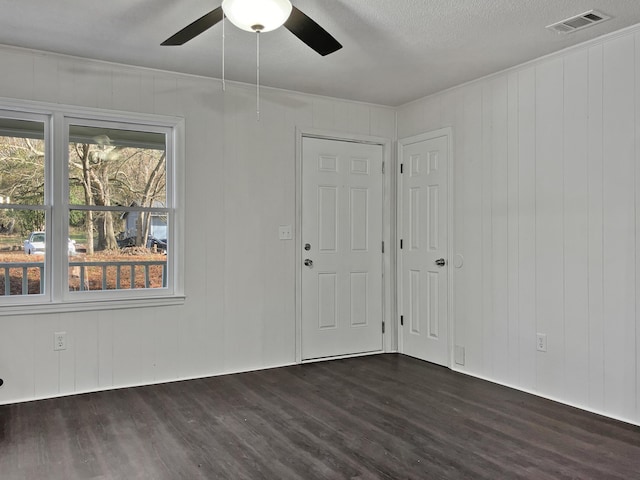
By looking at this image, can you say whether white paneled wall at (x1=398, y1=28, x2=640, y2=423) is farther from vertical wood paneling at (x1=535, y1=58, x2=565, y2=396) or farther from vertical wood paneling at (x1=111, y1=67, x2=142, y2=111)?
vertical wood paneling at (x1=111, y1=67, x2=142, y2=111)

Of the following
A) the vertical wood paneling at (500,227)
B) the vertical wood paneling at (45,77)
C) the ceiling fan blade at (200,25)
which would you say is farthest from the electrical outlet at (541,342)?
the vertical wood paneling at (45,77)

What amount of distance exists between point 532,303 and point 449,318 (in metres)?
0.84

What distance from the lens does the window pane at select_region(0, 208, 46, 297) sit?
3.63 metres

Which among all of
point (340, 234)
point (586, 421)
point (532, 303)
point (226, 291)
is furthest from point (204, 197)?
point (586, 421)

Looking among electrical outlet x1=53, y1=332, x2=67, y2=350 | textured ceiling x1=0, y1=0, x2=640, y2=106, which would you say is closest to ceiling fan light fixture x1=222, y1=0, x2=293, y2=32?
textured ceiling x1=0, y1=0, x2=640, y2=106

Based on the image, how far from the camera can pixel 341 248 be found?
4895 millimetres

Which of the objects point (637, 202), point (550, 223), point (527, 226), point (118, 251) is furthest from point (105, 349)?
point (637, 202)

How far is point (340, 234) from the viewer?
4891 millimetres

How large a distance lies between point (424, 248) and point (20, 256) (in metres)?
3.21

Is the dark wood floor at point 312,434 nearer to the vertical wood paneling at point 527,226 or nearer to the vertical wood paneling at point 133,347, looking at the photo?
the vertical wood paneling at point 133,347

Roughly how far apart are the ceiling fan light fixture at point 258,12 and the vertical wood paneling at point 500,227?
7.37ft

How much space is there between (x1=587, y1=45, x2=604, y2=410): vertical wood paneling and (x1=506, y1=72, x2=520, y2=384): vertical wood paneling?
1.86 feet

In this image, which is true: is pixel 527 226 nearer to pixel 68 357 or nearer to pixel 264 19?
pixel 264 19

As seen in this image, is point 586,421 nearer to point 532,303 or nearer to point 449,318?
point 532,303
